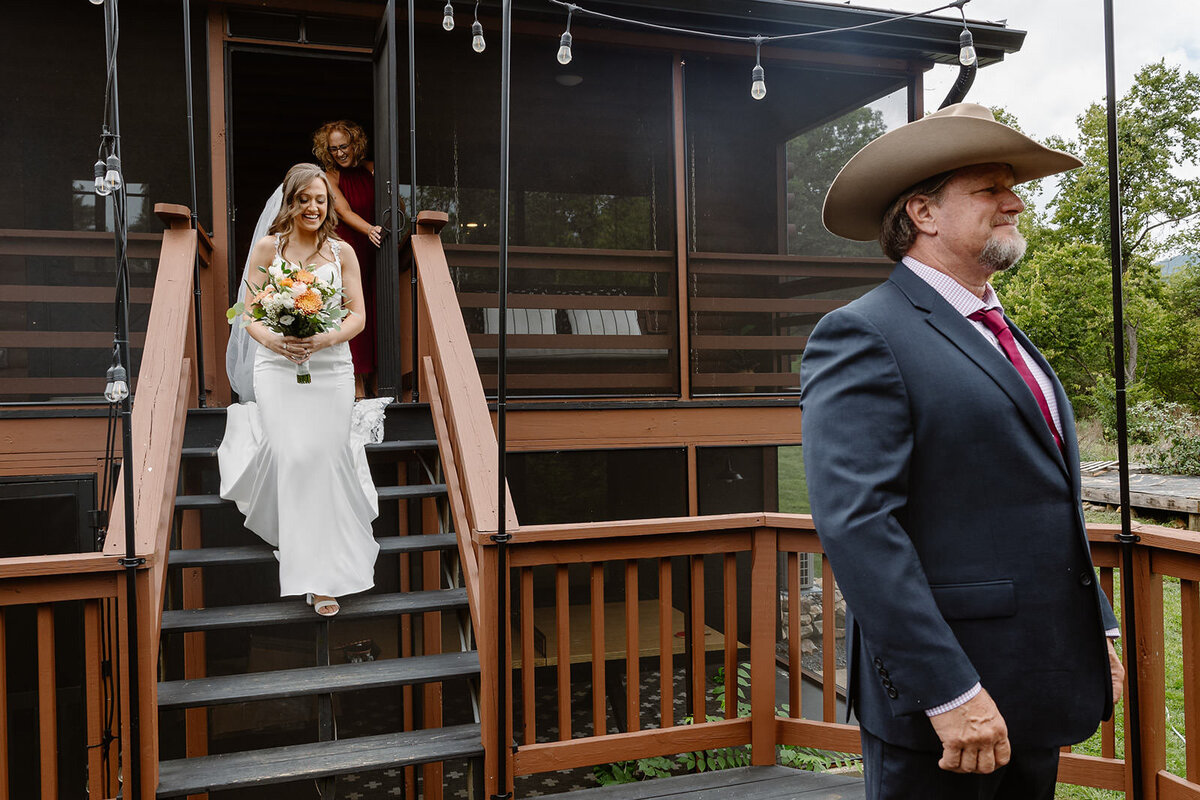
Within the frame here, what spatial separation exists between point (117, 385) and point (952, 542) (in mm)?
2020

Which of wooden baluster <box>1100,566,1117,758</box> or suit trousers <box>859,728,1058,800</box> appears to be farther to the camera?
wooden baluster <box>1100,566,1117,758</box>

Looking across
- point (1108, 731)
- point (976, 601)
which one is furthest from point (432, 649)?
point (976, 601)

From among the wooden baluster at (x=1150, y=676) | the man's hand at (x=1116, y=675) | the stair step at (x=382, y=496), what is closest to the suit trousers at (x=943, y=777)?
the man's hand at (x=1116, y=675)

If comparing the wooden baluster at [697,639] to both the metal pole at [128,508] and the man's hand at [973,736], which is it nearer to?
the man's hand at [973,736]

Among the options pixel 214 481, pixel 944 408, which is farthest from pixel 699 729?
pixel 214 481

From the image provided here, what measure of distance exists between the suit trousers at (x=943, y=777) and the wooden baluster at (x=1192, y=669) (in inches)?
45.1

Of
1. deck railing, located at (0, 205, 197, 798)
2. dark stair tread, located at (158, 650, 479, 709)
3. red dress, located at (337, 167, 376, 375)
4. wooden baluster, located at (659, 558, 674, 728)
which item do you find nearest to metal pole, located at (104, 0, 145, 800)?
deck railing, located at (0, 205, 197, 798)

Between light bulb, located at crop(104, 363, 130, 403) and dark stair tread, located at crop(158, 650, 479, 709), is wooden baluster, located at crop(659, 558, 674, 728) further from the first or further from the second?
light bulb, located at crop(104, 363, 130, 403)

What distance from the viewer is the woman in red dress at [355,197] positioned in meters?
5.53

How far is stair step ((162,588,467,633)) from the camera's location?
10.7ft

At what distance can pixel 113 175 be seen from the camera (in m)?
2.07

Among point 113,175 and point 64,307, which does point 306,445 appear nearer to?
point 113,175

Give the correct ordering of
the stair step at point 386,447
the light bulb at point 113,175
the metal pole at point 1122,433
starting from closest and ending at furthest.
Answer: the light bulb at point 113,175
the metal pole at point 1122,433
the stair step at point 386,447

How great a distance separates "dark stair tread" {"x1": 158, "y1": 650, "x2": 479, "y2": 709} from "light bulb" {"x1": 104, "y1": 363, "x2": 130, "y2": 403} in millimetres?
1332
